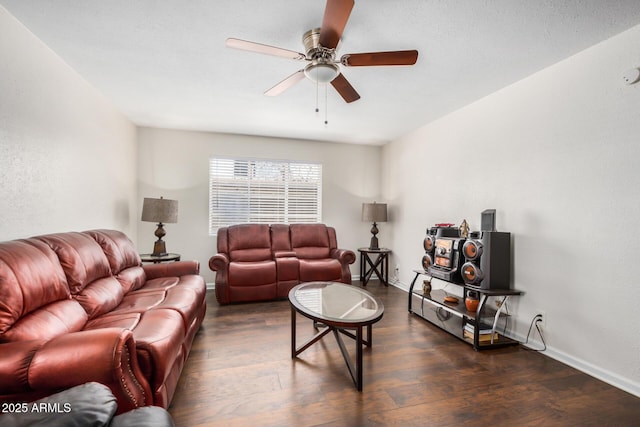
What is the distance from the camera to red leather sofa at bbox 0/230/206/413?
3.92 feet

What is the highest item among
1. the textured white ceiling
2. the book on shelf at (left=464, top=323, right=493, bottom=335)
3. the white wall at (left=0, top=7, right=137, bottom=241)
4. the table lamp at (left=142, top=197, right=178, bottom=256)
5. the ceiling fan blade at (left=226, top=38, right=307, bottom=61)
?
the textured white ceiling

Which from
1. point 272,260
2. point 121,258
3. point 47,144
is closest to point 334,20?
point 47,144

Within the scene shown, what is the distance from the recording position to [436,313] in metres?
3.36

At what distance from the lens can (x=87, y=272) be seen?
6.70 feet

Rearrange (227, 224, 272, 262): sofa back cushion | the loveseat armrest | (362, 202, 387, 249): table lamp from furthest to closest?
(362, 202, 387, 249): table lamp → (227, 224, 272, 262): sofa back cushion → the loveseat armrest

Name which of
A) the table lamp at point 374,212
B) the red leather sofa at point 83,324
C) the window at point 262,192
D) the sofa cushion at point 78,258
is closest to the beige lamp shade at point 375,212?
the table lamp at point 374,212

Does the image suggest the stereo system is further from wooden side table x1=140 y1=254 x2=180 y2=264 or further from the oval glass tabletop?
wooden side table x1=140 y1=254 x2=180 y2=264

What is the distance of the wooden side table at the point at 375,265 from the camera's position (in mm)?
4770

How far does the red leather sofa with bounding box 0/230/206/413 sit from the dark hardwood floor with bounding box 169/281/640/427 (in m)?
0.32

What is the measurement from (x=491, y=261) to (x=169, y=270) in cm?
334

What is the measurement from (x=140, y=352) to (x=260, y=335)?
1449mm

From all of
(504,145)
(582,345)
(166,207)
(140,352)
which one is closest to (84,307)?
(140,352)

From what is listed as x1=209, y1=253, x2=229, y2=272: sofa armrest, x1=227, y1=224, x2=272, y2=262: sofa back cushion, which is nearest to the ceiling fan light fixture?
x1=209, y1=253, x2=229, y2=272: sofa armrest

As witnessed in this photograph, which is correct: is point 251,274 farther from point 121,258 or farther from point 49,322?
point 49,322
